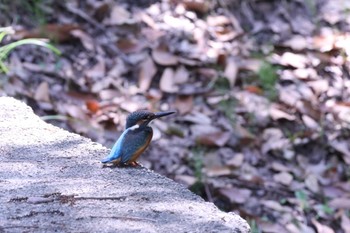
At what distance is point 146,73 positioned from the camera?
5.21 metres

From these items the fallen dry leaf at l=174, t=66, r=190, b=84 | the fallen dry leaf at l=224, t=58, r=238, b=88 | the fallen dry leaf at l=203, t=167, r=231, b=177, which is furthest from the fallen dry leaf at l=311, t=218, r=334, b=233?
the fallen dry leaf at l=174, t=66, r=190, b=84

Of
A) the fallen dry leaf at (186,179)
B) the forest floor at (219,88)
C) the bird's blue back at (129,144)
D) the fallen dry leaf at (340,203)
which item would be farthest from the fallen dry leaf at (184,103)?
the bird's blue back at (129,144)

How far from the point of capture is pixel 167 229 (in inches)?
81.0

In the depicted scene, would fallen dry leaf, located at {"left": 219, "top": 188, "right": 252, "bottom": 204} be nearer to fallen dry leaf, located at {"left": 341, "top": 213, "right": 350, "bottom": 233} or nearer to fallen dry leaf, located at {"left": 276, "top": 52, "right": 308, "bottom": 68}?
fallen dry leaf, located at {"left": 341, "top": 213, "right": 350, "bottom": 233}

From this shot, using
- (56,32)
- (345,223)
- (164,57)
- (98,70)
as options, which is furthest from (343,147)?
(56,32)

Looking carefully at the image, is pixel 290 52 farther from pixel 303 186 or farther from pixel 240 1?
pixel 303 186

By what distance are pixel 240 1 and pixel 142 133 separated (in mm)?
3541

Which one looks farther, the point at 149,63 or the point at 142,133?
the point at 149,63

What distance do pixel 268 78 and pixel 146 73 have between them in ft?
2.71

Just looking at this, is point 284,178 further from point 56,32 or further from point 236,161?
point 56,32

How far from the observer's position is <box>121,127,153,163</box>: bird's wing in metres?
2.49

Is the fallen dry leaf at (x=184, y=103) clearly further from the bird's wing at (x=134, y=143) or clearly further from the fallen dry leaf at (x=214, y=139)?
the bird's wing at (x=134, y=143)

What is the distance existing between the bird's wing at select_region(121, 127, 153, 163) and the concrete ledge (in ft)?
0.16

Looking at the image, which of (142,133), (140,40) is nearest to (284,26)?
(140,40)
